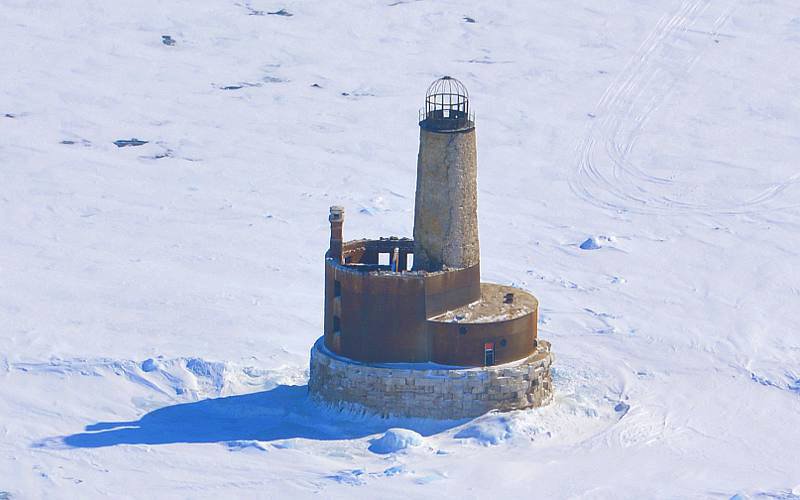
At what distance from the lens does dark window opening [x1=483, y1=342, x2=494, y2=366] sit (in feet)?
138

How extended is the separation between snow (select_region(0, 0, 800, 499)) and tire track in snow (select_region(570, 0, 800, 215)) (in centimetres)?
13

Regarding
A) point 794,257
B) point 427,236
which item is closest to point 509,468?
point 427,236

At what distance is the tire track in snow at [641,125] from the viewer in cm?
5800

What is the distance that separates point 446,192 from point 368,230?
12650 millimetres

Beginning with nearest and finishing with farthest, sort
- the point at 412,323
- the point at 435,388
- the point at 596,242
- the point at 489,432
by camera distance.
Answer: the point at 489,432 < the point at 435,388 < the point at 412,323 < the point at 596,242

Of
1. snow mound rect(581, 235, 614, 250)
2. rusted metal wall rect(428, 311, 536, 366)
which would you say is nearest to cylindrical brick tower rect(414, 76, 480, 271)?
rusted metal wall rect(428, 311, 536, 366)

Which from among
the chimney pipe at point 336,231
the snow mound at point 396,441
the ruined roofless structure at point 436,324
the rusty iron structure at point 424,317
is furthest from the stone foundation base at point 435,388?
the chimney pipe at point 336,231

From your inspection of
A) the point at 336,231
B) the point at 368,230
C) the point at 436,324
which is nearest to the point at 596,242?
the point at 368,230

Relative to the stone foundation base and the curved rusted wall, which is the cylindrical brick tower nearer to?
the curved rusted wall

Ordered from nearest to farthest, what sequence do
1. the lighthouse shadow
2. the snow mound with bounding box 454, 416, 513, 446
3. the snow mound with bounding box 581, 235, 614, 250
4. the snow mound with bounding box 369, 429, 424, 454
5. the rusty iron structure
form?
the snow mound with bounding box 369, 429, 424, 454 < the snow mound with bounding box 454, 416, 513, 446 < the lighthouse shadow < the rusty iron structure < the snow mound with bounding box 581, 235, 614, 250

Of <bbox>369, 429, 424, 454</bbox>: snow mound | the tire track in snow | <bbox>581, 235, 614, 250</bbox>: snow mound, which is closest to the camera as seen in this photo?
<bbox>369, 429, 424, 454</bbox>: snow mound

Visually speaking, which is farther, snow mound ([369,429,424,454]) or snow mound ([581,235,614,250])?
snow mound ([581,235,614,250])

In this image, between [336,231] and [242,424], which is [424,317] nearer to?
[336,231]

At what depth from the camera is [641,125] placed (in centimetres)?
6394
